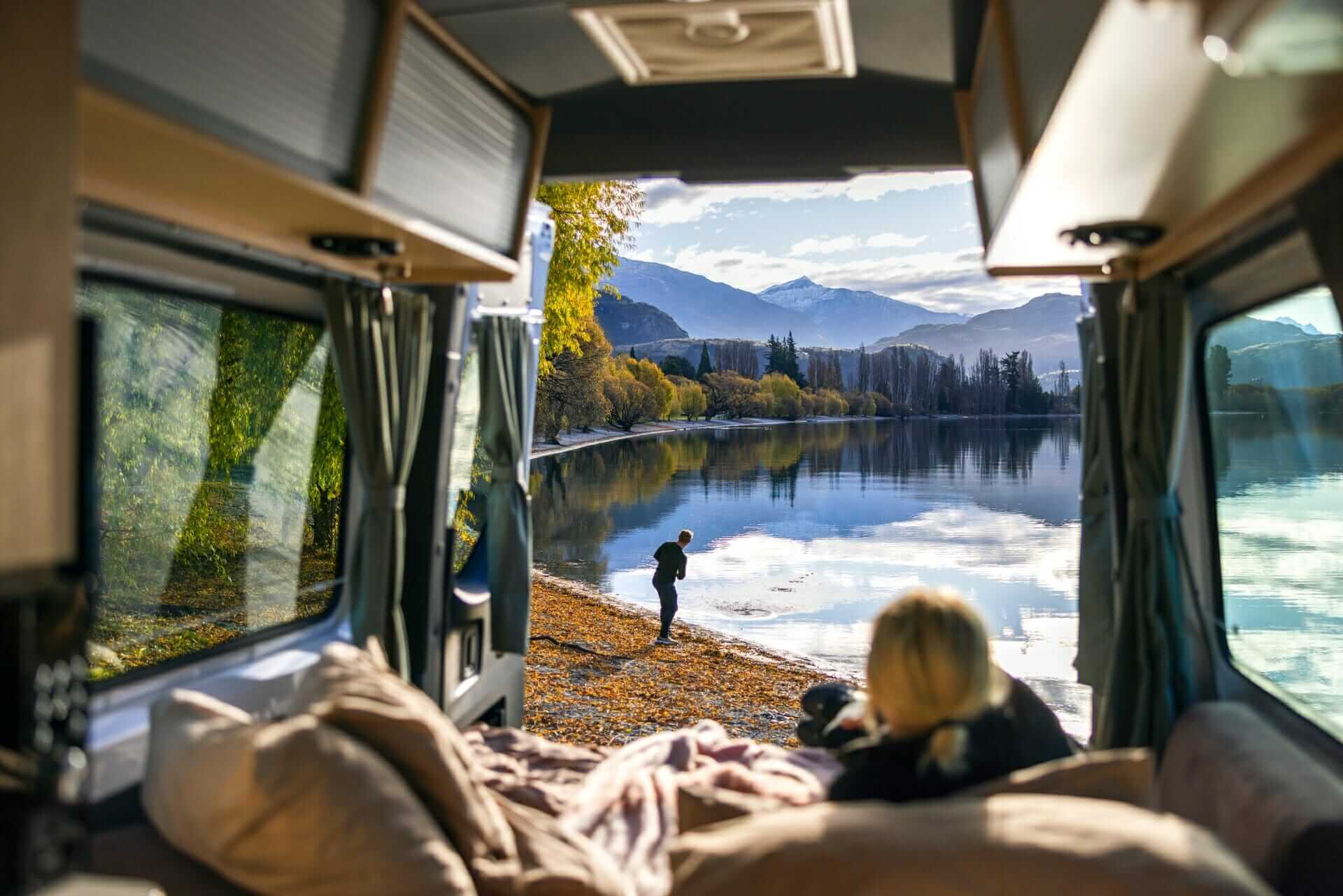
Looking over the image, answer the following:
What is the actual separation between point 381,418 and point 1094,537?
287 centimetres

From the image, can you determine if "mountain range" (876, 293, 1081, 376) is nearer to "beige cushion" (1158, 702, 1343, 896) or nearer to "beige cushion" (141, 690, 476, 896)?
"beige cushion" (1158, 702, 1343, 896)

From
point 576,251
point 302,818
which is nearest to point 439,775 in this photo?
point 302,818

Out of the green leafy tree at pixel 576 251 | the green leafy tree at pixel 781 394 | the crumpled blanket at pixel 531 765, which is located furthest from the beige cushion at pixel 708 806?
the green leafy tree at pixel 781 394

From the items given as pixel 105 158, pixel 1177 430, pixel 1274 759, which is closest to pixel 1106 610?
pixel 1177 430

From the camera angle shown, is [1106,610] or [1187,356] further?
[1106,610]

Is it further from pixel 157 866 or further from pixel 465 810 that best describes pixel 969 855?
pixel 157 866

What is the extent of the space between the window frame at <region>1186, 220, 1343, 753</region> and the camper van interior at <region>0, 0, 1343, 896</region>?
2 cm

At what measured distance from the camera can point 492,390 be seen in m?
5.24

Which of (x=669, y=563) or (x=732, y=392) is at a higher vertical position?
(x=732, y=392)

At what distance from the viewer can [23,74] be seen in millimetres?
1240

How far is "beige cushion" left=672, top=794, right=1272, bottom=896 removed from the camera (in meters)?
1.71

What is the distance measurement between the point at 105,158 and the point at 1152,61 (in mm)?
2130

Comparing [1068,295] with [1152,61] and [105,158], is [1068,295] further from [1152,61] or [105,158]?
[105,158]

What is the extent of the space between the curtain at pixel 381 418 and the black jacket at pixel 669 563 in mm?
8999
